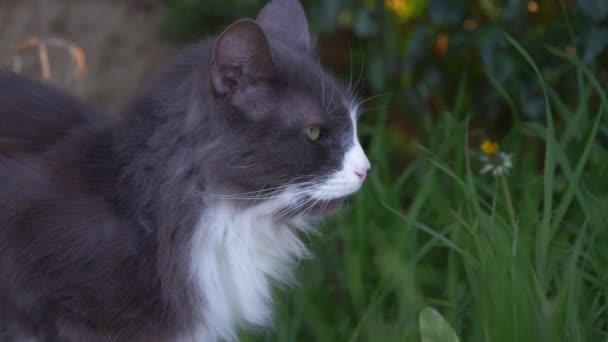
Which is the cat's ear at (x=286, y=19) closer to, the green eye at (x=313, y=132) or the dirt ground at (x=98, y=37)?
the green eye at (x=313, y=132)

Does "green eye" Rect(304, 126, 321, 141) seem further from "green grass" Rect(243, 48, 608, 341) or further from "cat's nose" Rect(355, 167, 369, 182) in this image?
"green grass" Rect(243, 48, 608, 341)

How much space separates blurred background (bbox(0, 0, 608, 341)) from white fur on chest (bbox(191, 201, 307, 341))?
8 cm

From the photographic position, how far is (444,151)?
2.53 m

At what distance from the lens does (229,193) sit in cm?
168

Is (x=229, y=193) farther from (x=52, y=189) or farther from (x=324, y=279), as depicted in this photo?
(x=324, y=279)

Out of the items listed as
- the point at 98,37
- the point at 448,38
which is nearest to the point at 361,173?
the point at 448,38

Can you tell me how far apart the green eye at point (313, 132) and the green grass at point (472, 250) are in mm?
321

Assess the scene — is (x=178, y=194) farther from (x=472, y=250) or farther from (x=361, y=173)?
(x=472, y=250)

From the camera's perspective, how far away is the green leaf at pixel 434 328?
1.60 meters

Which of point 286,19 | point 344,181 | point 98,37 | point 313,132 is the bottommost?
point 98,37

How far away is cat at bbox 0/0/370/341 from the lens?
5.35 ft

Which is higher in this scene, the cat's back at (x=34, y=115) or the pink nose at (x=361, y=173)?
the cat's back at (x=34, y=115)

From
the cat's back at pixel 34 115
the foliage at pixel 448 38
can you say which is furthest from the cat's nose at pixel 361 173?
the foliage at pixel 448 38

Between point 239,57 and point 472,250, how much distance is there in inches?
33.9
